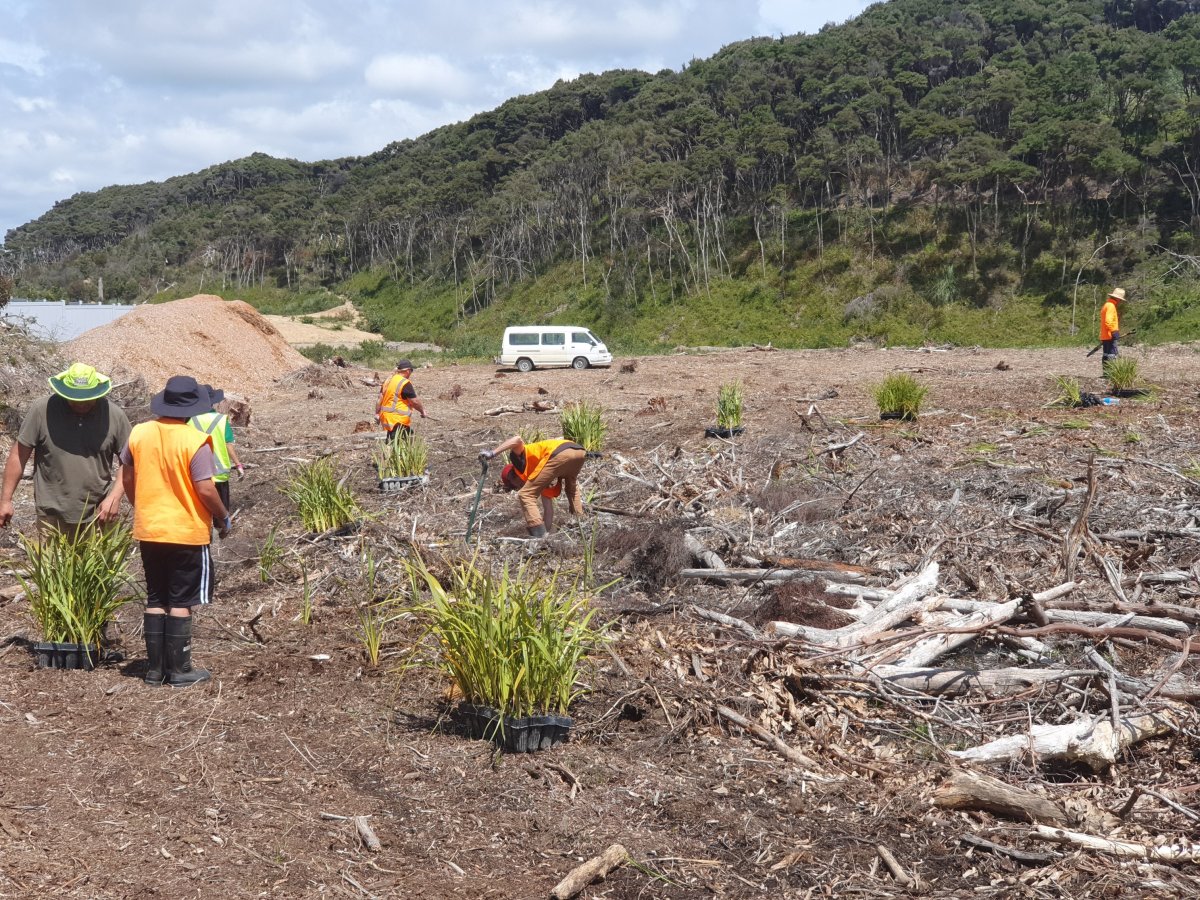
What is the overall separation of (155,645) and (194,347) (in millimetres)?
20735

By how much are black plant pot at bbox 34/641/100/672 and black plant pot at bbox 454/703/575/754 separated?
89.6 inches

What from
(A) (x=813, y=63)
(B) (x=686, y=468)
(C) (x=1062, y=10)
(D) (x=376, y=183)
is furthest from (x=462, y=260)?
(B) (x=686, y=468)

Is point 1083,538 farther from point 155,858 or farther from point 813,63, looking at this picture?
point 813,63

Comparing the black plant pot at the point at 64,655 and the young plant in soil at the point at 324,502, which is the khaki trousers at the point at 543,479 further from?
the black plant pot at the point at 64,655

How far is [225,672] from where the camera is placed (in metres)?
5.64

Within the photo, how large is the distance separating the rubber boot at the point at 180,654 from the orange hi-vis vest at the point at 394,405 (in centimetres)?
576

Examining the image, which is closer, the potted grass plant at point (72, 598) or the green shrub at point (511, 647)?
the green shrub at point (511, 647)

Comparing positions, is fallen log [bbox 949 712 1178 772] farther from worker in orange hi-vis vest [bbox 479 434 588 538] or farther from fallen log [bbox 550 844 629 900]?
worker in orange hi-vis vest [bbox 479 434 588 538]

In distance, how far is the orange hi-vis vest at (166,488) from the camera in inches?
208

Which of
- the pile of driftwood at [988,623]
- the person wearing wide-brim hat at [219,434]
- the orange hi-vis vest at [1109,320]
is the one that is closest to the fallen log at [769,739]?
the pile of driftwood at [988,623]

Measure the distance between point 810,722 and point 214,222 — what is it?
107 metres

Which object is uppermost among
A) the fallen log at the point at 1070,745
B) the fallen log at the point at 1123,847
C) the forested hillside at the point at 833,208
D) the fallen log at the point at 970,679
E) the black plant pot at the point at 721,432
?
the forested hillside at the point at 833,208

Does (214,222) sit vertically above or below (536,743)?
above

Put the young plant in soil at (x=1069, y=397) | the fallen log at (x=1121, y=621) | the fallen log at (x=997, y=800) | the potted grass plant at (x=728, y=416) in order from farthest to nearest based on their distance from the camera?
1. the young plant in soil at (x=1069, y=397)
2. the potted grass plant at (x=728, y=416)
3. the fallen log at (x=1121, y=621)
4. the fallen log at (x=997, y=800)
